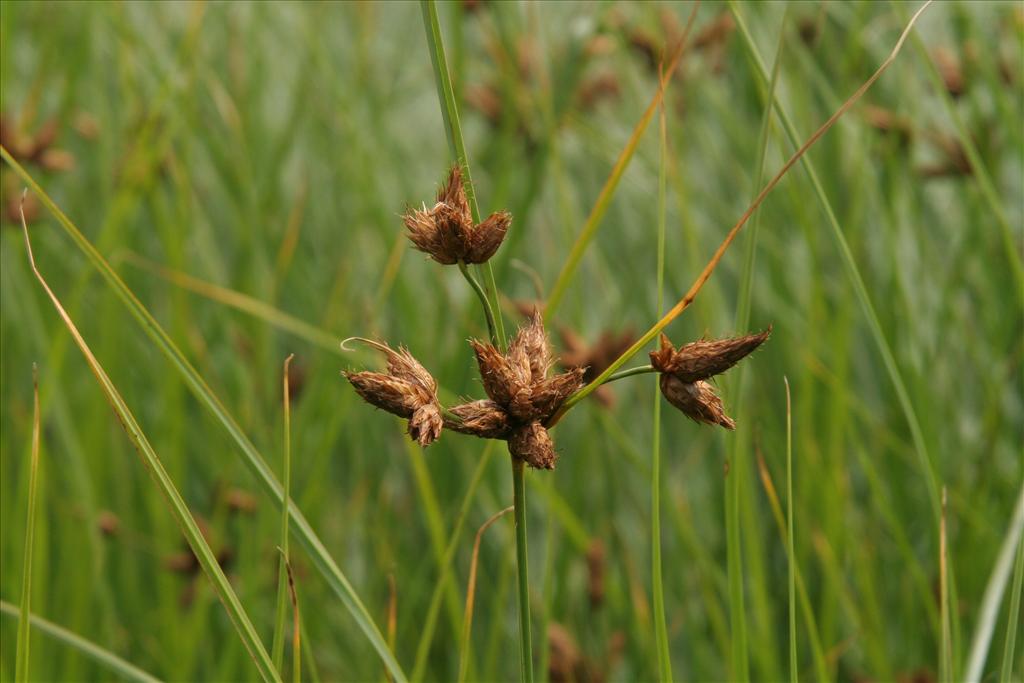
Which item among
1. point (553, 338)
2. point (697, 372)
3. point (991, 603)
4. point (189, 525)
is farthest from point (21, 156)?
point (991, 603)

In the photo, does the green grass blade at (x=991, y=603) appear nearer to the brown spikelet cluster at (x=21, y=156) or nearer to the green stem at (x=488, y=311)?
the green stem at (x=488, y=311)

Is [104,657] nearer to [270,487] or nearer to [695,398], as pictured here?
[270,487]

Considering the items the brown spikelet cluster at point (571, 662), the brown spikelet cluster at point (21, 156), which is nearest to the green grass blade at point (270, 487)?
the brown spikelet cluster at point (571, 662)

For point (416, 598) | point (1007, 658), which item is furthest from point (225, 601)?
point (416, 598)

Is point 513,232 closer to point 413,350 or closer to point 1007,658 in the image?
point 413,350

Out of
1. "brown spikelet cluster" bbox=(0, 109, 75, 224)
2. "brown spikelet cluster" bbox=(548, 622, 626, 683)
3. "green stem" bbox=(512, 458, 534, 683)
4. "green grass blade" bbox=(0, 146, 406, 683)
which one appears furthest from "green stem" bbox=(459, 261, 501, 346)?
"brown spikelet cluster" bbox=(0, 109, 75, 224)
